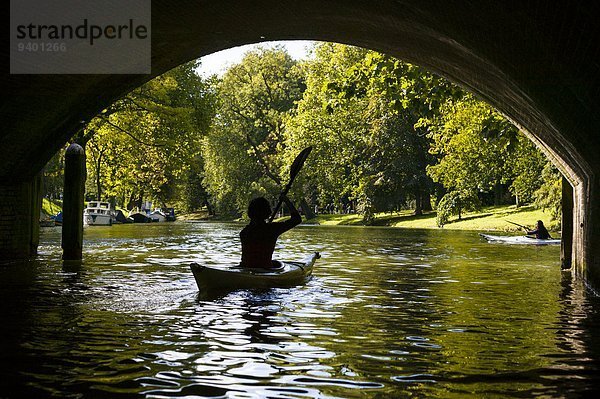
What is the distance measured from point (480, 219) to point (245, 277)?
36635mm

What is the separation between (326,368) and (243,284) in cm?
601

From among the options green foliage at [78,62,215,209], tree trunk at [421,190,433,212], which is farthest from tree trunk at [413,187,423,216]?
green foliage at [78,62,215,209]

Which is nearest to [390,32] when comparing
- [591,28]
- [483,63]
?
[483,63]

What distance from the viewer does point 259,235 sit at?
42.4 ft

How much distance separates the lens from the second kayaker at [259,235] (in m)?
12.9

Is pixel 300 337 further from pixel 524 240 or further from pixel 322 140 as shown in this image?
pixel 322 140

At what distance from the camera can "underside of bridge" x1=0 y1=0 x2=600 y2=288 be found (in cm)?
823

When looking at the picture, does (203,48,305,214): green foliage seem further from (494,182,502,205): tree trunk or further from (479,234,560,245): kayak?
(479,234,560,245): kayak

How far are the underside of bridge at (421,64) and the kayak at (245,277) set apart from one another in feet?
12.2

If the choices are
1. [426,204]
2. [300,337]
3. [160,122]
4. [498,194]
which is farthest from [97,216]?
[300,337]

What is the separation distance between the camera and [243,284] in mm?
12492

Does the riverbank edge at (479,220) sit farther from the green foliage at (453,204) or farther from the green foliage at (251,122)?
the green foliage at (251,122)

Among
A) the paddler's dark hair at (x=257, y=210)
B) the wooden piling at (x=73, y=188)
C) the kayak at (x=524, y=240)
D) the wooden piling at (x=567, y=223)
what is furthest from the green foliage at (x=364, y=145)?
the paddler's dark hair at (x=257, y=210)

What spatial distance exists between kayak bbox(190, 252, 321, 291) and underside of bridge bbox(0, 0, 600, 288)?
3.71 m
